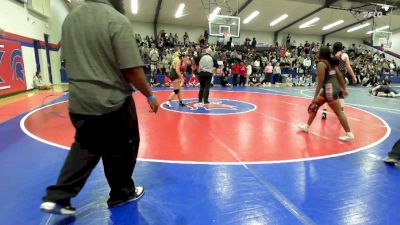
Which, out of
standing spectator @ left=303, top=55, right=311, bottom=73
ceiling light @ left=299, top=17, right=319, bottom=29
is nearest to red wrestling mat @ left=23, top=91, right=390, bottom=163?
standing spectator @ left=303, top=55, right=311, bottom=73

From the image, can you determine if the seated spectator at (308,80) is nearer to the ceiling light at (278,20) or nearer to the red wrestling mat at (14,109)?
the ceiling light at (278,20)

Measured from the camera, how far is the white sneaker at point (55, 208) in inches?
83.4

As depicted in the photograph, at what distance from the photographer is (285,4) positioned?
72.8ft

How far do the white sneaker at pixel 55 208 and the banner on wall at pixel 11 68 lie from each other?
10.1 meters

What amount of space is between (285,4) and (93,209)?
77.0 feet

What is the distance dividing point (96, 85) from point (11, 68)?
11.4 meters

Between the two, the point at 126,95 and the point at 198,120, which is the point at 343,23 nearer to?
the point at 198,120

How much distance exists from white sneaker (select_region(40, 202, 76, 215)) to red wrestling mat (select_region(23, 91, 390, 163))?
5.34 feet

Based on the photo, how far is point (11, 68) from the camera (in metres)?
11.0

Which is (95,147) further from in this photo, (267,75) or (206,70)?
(267,75)

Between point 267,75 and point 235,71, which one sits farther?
point 267,75

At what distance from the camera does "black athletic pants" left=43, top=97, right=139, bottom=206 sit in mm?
2150

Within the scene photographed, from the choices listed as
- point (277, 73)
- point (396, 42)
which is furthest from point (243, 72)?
point (396, 42)

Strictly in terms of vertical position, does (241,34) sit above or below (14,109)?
above
